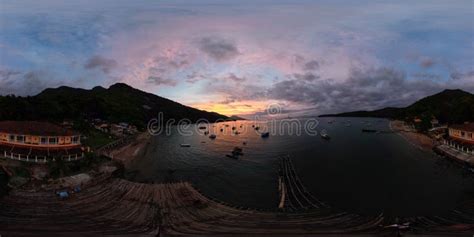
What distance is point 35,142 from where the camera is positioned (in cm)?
4594

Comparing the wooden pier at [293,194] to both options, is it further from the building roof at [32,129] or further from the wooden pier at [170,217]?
the building roof at [32,129]

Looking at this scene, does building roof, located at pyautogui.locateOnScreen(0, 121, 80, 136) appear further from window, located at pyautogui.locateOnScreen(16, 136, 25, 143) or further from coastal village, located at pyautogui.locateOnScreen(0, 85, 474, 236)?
window, located at pyautogui.locateOnScreen(16, 136, 25, 143)

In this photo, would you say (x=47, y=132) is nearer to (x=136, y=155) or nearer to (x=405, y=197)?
(x=136, y=155)

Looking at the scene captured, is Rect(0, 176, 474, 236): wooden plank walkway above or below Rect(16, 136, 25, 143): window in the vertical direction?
below

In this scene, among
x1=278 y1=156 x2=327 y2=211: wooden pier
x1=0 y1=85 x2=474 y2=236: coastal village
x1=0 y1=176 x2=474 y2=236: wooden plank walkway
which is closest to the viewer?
x1=0 y1=176 x2=474 y2=236: wooden plank walkway

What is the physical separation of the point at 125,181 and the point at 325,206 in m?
25.8

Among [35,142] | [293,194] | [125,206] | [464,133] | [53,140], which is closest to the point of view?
[125,206]

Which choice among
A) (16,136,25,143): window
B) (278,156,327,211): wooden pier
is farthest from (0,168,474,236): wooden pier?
(16,136,25,143): window

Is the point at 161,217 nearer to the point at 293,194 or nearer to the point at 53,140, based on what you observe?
the point at 293,194

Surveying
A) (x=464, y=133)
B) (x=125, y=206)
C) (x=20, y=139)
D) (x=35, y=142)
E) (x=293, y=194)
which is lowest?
(x=293, y=194)

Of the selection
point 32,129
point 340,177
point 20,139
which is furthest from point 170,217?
point 340,177

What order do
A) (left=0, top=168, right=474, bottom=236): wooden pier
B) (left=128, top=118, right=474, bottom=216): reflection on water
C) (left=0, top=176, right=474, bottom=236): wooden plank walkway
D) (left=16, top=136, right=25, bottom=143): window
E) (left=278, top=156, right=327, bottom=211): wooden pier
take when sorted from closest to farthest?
(left=0, top=168, right=474, bottom=236): wooden pier
(left=0, top=176, right=474, bottom=236): wooden plank walkway
(left=278, top=156, right=327, bottom=211): wooden pier
(left=128, top=118, right=474, bottom=216): reflection on water
(left=16, top=136, right=25, bottom=143): window

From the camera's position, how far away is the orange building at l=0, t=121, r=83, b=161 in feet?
141

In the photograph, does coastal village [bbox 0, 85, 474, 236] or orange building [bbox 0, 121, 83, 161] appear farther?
orange building [bbox 0, 121, 83, 161]
